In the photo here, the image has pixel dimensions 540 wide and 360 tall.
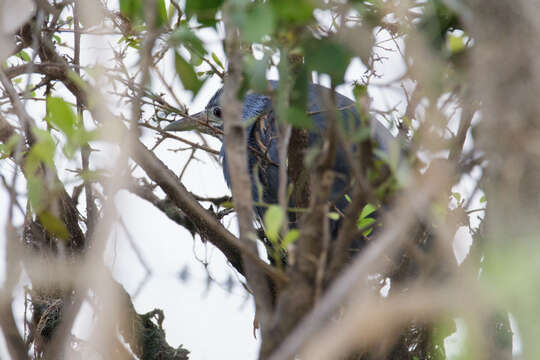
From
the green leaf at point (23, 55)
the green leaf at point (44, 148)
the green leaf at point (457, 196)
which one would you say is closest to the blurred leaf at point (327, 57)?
the green leaf at point (44, 148)

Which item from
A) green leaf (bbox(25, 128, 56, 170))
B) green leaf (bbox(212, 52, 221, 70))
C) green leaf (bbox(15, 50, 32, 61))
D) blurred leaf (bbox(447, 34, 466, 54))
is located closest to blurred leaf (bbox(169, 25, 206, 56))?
green leaf (bbox(25, 128, 56, 170))

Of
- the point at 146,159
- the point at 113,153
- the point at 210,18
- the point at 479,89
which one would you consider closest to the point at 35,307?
the point at 146,159

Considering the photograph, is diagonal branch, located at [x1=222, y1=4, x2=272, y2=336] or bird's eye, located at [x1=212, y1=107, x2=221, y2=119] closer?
diagonal branch, located at [x1=222, y1=4, x2=272, y2=336]

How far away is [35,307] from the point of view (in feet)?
6.89

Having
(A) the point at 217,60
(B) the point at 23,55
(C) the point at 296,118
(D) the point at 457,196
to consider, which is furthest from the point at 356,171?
(B) the point at 23,55

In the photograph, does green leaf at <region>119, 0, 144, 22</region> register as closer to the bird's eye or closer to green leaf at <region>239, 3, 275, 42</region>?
green leaf at <region>239, 3, 275, 42</region>

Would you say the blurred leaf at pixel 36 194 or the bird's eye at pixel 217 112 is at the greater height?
the bird's eye at pixel 217 112

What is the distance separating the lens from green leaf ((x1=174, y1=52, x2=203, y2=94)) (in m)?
1.13

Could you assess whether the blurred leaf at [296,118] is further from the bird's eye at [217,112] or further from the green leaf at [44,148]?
the bird's eye at [217,112]

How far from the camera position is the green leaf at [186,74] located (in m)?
1.13

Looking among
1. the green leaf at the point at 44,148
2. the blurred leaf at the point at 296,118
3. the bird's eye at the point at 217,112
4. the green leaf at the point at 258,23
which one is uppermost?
the bird's eye at the point at 217,112

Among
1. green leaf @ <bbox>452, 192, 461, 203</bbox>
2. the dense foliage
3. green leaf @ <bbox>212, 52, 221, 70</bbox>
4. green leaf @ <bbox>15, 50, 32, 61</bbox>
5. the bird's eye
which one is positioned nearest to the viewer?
the dense foliage

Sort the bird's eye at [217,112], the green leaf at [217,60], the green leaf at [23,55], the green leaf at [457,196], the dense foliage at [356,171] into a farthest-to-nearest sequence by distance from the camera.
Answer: the bird's eye at [217,112] → the green leaf at [23,55] → the green leaf at [457,196] → the green leaf at [217,60] → the dense foliage at [356,171]

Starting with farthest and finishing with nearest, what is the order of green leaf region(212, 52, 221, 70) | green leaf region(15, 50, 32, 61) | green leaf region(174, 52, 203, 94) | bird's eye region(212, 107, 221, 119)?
bird's eye region(212, 107, 221, 119) → green leaf region(15, 50, 32, 61) → green leaf region(212, 52, 221, 70) → green leaf region(174, 52, 203, 94)
